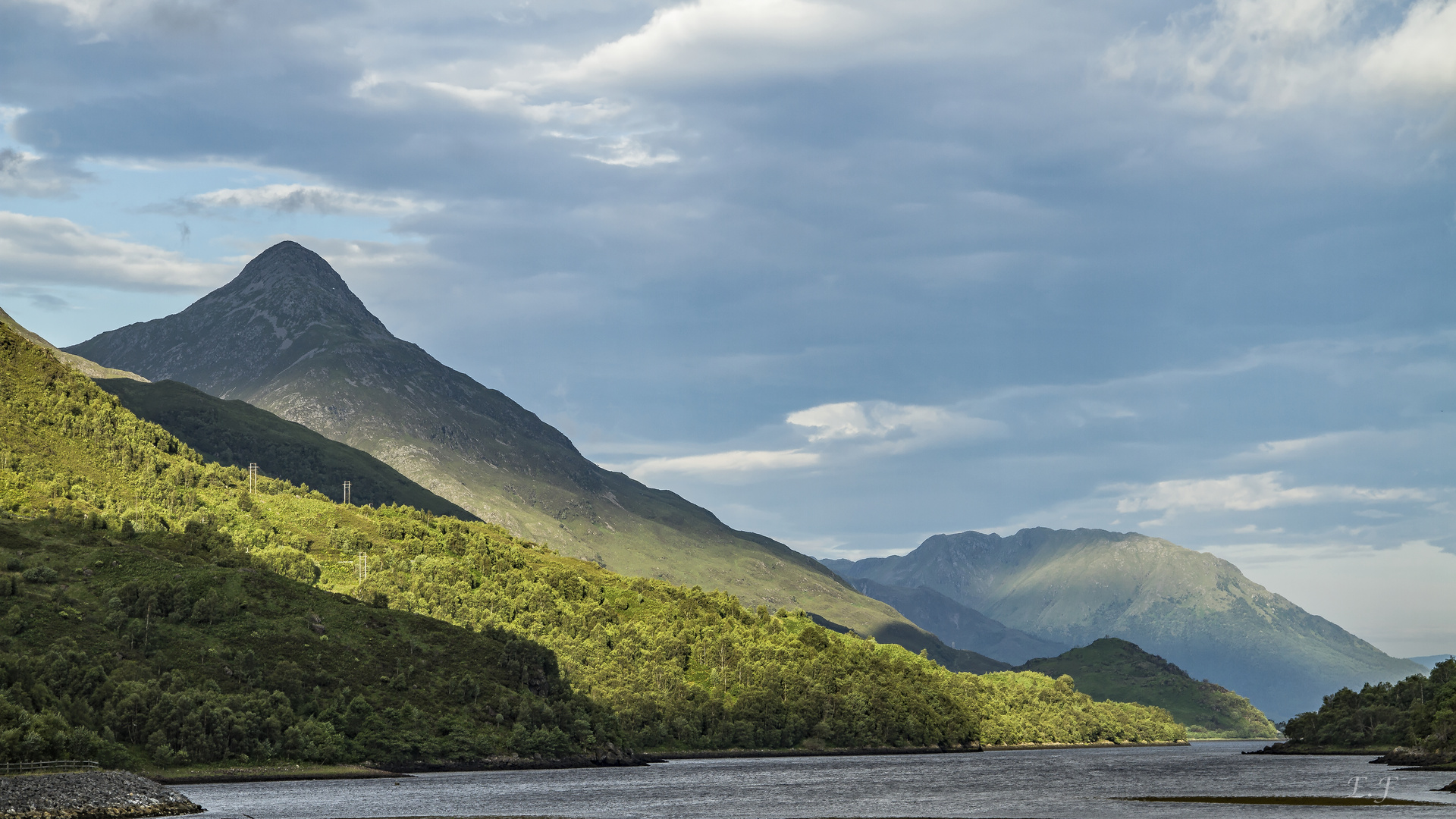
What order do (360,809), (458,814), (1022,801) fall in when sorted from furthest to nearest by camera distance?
(1022,801) → (360,809) → (458,814)

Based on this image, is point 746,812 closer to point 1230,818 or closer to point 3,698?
point 1230,818

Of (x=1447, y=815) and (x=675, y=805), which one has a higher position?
(x=1447, y=815)

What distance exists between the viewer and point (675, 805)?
633 feet

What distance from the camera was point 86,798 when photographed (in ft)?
513

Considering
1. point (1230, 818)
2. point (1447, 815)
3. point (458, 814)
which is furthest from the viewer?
point (458, 814)

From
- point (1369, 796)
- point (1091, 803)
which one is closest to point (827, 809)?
point (1091, 803)

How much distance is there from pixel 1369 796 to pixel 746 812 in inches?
3891

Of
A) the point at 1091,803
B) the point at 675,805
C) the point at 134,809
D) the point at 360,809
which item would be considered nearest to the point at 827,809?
the point at 675,805

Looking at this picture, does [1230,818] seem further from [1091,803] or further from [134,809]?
[134,809]

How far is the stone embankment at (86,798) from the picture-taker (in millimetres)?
146750

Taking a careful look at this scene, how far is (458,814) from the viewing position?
16875 centimetres

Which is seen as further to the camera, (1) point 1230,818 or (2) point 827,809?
(2) point 827,809

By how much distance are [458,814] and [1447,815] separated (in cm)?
12925

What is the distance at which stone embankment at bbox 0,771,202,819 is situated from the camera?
146750mm
